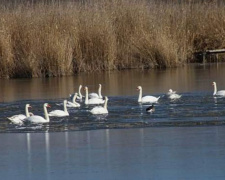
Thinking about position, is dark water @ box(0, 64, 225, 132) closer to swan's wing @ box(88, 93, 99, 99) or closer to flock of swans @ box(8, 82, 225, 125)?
flock of swans @ box(8, 82, 225, 125)

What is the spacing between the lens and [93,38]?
24.8 m

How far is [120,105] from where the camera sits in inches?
645

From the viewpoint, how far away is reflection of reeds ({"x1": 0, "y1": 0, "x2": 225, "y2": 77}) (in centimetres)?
2381

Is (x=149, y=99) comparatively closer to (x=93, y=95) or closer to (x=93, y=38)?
(x=93, y=95)

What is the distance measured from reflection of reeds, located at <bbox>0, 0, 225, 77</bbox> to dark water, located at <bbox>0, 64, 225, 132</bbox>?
810mm

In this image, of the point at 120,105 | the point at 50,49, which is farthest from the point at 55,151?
the point at 50,49

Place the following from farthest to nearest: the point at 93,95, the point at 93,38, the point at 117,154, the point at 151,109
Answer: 1. the point at 93,38
2. the point at 93,95
3. the point at 151,109
4. the point at 117,154

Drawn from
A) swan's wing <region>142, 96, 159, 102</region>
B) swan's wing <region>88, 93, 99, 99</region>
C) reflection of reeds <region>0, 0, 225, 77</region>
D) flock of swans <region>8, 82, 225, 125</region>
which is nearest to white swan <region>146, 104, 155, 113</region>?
flock of swans <region>8, 82, 225, 125</region>

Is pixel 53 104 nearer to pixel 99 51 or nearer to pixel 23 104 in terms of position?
pixel 23 104

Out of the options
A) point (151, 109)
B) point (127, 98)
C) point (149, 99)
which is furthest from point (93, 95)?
point (151, 109)

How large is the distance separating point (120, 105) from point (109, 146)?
5.33 metres

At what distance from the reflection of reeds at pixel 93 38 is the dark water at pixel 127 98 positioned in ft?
2.66

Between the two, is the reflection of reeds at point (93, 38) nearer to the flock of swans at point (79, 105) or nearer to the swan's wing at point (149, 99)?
the flock of swans at point (79, 105)

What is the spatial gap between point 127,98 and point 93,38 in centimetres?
724
